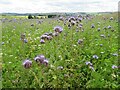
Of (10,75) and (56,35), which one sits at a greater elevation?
(56,35)

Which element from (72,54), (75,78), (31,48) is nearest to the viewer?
(75,78)

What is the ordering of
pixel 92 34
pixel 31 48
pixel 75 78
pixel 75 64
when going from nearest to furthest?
pixel 75 78 → pixel 75 64 → pixel 31 48 → pixel 92 34

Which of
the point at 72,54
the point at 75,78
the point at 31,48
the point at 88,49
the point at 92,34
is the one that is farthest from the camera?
the point at 92,34

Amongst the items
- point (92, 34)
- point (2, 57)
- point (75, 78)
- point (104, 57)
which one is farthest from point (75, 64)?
point (92, 34)

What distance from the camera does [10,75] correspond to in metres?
4.86

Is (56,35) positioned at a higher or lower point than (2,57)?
higher

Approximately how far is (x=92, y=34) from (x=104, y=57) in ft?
9.69

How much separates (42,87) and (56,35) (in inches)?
38.7

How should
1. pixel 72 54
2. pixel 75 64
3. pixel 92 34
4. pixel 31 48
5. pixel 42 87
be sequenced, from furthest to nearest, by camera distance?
pixel 92 34
pixel 31 48
pixel 72 54
pixel 75 64
pixel 42 87

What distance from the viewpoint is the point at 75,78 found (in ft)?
15.1

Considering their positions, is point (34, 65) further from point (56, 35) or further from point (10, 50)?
point (10, 50)

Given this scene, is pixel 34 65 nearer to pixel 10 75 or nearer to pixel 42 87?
pixel 10 75

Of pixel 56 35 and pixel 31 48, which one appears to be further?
pixel 31 48

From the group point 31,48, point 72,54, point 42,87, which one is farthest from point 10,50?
point 42,87
